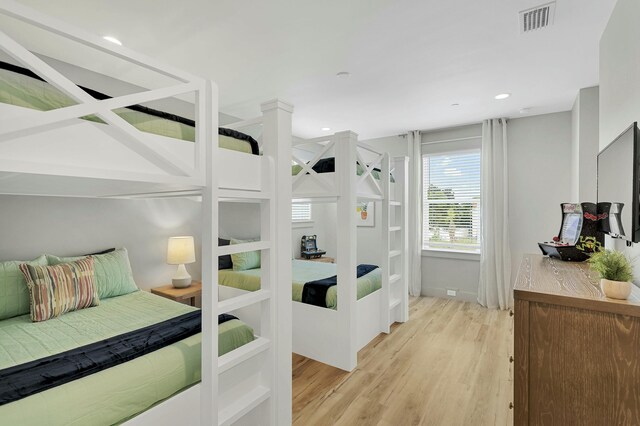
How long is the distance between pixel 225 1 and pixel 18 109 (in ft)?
4.45

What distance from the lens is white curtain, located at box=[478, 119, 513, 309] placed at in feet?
13.7

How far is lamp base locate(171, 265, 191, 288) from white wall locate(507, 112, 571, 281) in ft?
13.7

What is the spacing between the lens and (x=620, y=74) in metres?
1.78

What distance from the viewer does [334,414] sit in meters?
2.07

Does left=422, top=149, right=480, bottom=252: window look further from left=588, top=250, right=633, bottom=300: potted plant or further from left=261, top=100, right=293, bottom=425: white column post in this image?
left=261, top=100, right=293, bottom=425: white column post

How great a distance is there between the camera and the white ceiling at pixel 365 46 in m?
1.93

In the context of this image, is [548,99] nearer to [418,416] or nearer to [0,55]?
[418,416]

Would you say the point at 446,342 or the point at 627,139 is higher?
the point at 627,139

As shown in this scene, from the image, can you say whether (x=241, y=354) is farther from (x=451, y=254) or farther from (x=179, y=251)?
(x=451, y=254)

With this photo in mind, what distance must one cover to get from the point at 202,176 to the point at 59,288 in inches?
63.5

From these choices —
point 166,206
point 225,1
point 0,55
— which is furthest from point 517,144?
point 0,55

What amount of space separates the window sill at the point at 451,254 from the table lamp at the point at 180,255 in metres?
3.48

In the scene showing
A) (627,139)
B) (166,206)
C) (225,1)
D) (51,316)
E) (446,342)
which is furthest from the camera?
(166,206)

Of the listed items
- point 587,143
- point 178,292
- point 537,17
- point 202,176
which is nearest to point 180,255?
point 178,292
